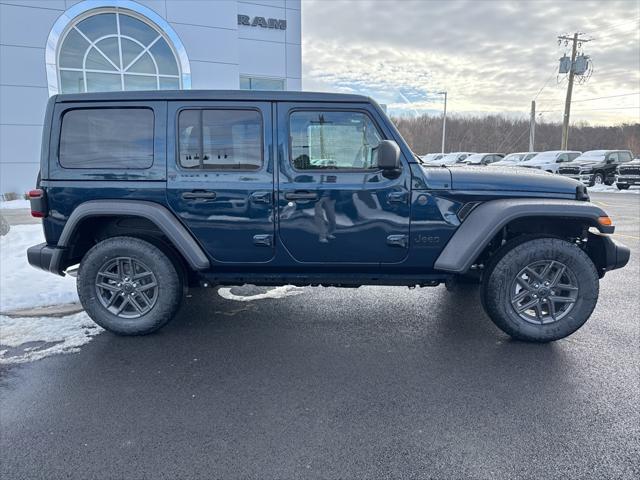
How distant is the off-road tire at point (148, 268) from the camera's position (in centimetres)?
352

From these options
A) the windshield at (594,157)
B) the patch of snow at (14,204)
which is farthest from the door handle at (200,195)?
the windshield at (594,157)

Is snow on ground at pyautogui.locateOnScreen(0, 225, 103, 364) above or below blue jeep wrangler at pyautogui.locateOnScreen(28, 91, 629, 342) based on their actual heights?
below

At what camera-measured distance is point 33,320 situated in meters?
3.91

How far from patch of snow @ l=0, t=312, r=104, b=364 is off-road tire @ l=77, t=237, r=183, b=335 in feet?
0.88

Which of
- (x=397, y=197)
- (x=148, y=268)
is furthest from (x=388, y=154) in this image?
(x=148, y=268)

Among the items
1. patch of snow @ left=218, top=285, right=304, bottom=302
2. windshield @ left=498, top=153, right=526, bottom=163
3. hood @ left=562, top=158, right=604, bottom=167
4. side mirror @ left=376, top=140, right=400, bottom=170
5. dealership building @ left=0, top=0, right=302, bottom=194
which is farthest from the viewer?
windshield @ left=498, top=153, right=526, bottom=163

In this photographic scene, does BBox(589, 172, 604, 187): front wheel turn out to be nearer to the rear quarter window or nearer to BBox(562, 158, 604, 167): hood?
BBox(562, 158, 604, 167): hood

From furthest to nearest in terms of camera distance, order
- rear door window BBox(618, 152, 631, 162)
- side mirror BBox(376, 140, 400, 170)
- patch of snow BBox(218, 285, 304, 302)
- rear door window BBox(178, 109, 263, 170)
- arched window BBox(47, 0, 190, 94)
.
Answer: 1. rear door window BBox(618, 152, 631, 162)
2. arched window BBox(47, 0, 190, 94)
3. patch of snow BBox(218, 285, 304, 302)
4. rear door window BBox(178, 109, 263, 170)
5. side mirror BBox(376, 140, 400, 170)

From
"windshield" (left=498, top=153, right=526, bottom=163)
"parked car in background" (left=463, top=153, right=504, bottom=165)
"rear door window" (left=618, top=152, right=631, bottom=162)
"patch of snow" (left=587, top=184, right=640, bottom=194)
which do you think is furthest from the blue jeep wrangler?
"parked car in background" (left=463, top=153, right=504, bottom=165)

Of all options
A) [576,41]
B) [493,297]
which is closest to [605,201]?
[493,297]

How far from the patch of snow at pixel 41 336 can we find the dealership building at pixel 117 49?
10.6 m

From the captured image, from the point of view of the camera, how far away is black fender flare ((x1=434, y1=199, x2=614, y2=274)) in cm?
324

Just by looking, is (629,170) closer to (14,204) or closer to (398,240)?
(398,240)

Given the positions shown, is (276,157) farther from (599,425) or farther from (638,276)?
(638,276)
